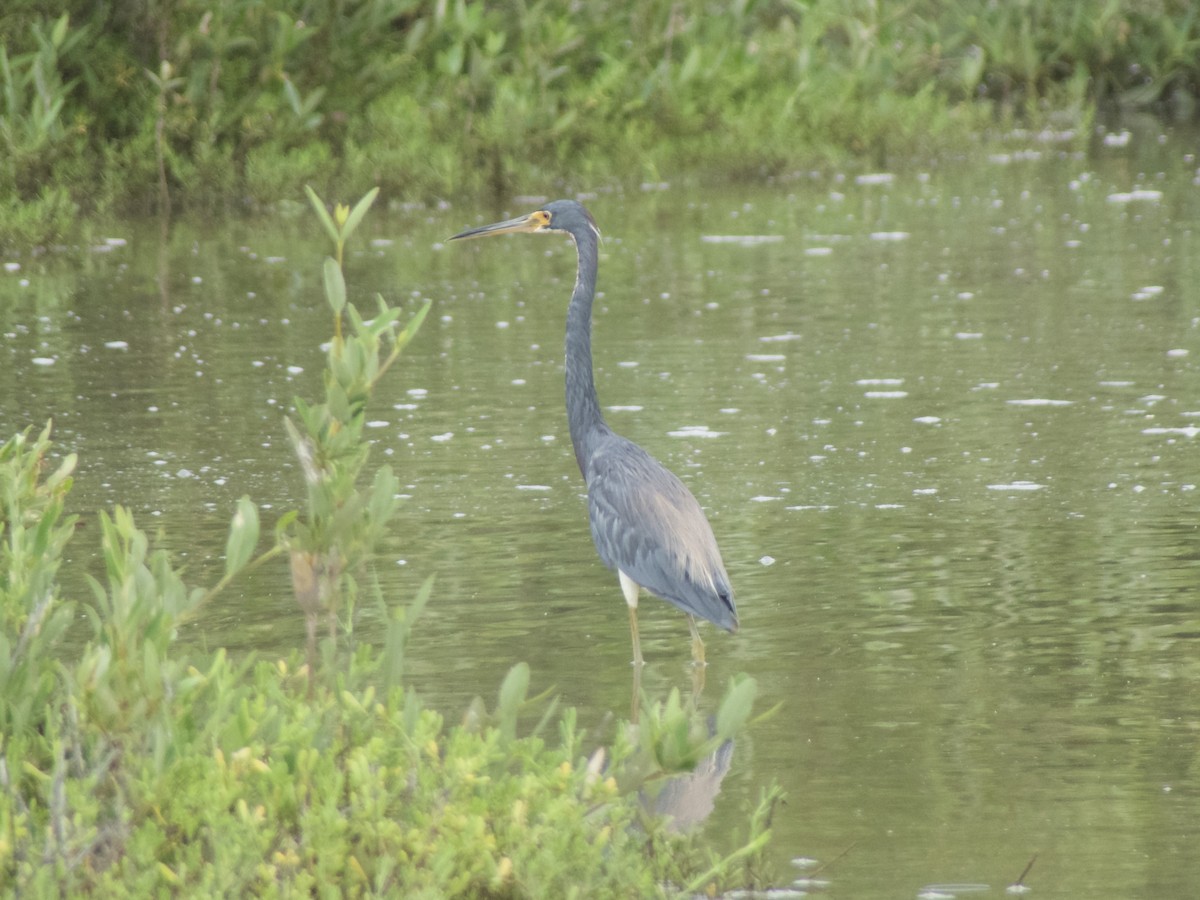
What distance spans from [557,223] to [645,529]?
2.07 m

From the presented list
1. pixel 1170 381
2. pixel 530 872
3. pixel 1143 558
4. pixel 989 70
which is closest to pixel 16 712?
pixel 530 872

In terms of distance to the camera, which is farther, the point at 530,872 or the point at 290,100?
the point at 290,100

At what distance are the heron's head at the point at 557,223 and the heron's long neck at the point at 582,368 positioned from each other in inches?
2.7

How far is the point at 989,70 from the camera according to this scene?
28547 millimetres

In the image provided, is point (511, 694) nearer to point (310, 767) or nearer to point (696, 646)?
point (310, 767)

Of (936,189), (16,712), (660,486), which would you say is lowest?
(936,189)

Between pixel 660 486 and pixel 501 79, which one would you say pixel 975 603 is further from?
pixel 501 79

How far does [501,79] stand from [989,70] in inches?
350

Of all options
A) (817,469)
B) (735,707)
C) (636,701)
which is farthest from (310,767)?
(817,469)

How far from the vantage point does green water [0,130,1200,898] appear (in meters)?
5.49

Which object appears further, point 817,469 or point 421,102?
→ point 421,102

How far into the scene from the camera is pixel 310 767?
3959 mm

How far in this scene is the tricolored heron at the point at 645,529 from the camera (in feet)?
21.4

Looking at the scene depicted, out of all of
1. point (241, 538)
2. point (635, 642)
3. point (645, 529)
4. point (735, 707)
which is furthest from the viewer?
point (645, 529)
